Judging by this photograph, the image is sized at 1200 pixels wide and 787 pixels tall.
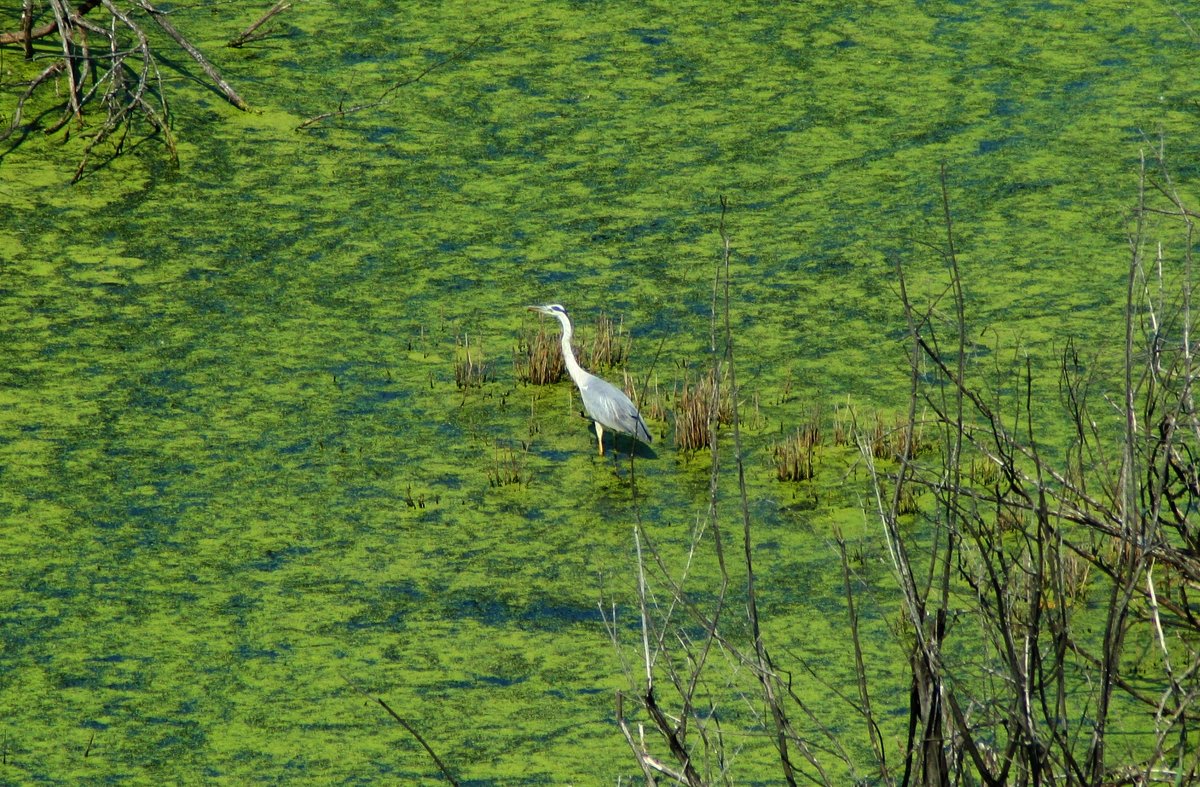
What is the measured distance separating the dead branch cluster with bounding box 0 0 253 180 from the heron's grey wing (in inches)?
92.8

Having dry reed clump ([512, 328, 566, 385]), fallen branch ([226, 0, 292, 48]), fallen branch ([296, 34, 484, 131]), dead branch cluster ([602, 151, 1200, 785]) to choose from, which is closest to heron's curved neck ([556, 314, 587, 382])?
dry reed clump ([512, 328, 566, 385])

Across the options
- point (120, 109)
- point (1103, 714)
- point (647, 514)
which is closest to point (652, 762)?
point (1103, 714)

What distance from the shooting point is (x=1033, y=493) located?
181 inches

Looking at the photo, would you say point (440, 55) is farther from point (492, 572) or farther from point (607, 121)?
point (492, 572)

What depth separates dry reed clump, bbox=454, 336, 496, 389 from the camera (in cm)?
545

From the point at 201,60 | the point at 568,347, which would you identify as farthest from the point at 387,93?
the point at 568,347

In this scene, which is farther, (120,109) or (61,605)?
(120,109)

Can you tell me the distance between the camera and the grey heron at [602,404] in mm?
5012

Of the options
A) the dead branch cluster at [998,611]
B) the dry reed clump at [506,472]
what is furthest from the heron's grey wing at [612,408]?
the dead branch cluster at [998,611]

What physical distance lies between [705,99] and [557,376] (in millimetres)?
2260

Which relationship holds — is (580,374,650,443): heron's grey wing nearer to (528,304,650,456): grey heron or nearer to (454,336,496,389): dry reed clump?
(528,304,650,456): grey heron

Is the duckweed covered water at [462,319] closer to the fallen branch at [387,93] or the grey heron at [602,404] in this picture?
the fallen branch at [387,93]

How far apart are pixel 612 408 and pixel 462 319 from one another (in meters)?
1.06

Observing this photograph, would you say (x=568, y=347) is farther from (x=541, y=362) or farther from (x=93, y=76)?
(x=93, y=76)
